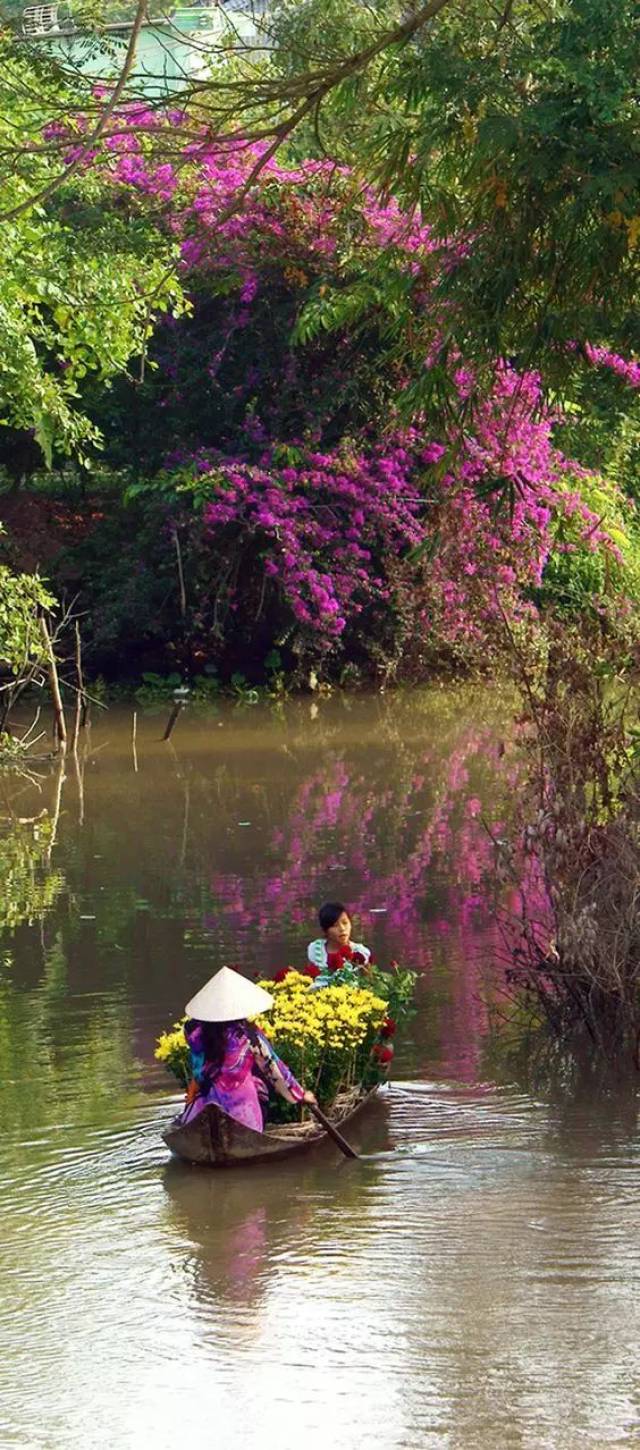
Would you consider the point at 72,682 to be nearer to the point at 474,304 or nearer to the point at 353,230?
the point at 353,230

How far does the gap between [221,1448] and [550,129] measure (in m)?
5.17

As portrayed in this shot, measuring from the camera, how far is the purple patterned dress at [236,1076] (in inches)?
339

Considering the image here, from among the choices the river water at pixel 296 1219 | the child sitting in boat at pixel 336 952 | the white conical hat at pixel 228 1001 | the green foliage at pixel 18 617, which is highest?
the green foliage at pixel 18 617

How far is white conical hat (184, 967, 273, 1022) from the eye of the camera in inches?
335

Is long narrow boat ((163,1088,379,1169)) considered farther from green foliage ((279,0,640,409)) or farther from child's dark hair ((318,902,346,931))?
green foliage ((279,0,640,409))

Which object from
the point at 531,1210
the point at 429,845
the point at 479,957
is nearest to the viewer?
the point at 531,1210

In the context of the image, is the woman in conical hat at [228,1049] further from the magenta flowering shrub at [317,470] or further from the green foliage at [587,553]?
the green foliage at [587,553]

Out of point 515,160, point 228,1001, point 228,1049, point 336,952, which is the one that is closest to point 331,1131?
point 228,1049

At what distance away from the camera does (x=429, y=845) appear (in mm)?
16156

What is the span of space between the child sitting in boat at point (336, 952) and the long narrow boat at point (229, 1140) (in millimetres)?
1204

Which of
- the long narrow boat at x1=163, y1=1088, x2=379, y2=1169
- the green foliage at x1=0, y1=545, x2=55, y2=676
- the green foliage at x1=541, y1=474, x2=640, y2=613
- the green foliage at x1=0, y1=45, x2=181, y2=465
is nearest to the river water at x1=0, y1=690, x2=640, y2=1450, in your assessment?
the long narrow boat at x1=163, y1=1088, x2=379, y2=1169

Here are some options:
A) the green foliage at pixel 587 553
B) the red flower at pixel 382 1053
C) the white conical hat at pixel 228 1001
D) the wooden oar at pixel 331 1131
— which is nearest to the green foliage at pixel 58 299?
the red flower at pixel 382 1053

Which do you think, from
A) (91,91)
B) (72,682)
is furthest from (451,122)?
(72,682)

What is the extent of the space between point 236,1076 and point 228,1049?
0.12 meters
